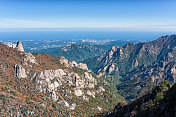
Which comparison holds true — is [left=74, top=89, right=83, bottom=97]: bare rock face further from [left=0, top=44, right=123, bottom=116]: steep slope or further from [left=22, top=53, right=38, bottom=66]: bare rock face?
[left=22, top=53, right=38, bottom=66]: bare rock face

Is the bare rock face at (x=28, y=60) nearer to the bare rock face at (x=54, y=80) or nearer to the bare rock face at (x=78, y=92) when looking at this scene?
the bare rock face at (x=54, y=80)

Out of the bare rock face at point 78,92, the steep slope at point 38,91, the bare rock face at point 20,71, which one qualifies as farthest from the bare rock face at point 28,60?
the bare rock face at point 78,92

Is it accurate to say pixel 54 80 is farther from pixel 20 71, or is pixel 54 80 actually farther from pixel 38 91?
pixel 20 71

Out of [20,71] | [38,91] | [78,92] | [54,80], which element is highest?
[20,71]

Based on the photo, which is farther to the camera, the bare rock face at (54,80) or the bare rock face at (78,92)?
the bare rock face at (78,92)

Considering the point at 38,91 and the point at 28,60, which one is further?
the point at 28,60

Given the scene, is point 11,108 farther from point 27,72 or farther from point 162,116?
point 162,116

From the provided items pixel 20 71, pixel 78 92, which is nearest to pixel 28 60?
pixel 20 71

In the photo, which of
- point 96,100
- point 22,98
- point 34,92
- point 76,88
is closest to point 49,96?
point 34,92
